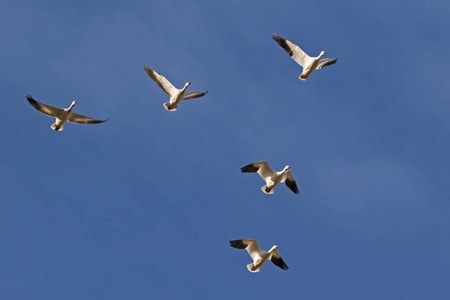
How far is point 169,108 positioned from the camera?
4547 centimetres

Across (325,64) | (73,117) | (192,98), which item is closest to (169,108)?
(192,98)

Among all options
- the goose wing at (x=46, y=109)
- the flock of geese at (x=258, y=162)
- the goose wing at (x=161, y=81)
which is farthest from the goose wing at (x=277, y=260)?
the goose wing at (x=46, y=109)

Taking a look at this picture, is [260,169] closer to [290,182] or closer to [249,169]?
[249,169]

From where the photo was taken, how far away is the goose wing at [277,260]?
144 ft

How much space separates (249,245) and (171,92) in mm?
8689

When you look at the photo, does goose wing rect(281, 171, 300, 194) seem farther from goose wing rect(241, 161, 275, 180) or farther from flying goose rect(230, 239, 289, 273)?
flying goose rect(230, 239, 289, 273)

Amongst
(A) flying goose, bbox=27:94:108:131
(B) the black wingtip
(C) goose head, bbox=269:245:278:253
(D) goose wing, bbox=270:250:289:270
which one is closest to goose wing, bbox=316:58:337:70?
(B) the black wingtip

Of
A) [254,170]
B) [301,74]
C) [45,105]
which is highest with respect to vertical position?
[301,74]

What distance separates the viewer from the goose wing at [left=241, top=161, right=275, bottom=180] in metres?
44.3

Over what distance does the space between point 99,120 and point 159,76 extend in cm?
382

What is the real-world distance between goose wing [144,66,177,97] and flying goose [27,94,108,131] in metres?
3.53

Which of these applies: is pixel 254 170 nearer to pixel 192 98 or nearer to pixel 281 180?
Result: pixel 281 180

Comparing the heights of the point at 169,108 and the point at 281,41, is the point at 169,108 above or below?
below

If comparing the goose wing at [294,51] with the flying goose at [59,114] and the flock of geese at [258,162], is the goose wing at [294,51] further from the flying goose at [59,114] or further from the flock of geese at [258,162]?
the flying goose at [59,114]
